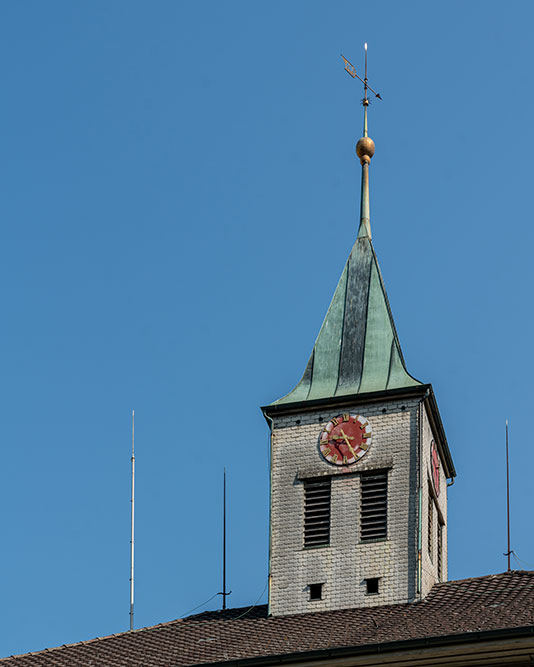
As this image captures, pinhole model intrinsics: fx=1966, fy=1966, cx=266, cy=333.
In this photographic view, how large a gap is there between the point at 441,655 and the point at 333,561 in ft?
27.5

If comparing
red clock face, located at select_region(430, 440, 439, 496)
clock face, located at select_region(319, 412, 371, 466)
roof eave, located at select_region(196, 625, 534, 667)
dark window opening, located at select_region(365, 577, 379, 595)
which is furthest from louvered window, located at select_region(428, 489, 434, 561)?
roof eave, located at select_region(196, 625, 534, 667)

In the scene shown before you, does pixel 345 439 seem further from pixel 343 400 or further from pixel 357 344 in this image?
pixel 357 344

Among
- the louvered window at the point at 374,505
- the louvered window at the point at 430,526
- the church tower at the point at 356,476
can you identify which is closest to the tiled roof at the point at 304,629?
the church tower at the point at 356,476

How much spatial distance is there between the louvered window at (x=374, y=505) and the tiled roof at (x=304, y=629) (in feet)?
6.92

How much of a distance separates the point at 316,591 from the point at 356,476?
3272mm

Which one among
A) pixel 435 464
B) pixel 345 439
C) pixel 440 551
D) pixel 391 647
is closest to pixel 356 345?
pixel 345 439

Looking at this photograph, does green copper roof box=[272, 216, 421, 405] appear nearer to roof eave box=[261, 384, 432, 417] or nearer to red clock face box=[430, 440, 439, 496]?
roof eave box=[261, 384, 432, 417]

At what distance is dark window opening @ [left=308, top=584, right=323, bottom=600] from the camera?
50.4 meters

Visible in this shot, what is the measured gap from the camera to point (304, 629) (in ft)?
157

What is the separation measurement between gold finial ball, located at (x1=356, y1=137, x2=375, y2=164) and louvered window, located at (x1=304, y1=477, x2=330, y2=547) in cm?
1116

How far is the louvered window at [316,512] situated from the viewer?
51.3 m

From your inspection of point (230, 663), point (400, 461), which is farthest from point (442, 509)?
point (230, 663)

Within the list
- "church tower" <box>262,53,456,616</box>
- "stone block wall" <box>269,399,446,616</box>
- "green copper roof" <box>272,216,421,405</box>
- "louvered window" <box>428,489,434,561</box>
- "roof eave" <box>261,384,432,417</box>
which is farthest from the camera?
"green copper roof" <box>272,216,421,405</box>

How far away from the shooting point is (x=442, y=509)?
54656 mm
